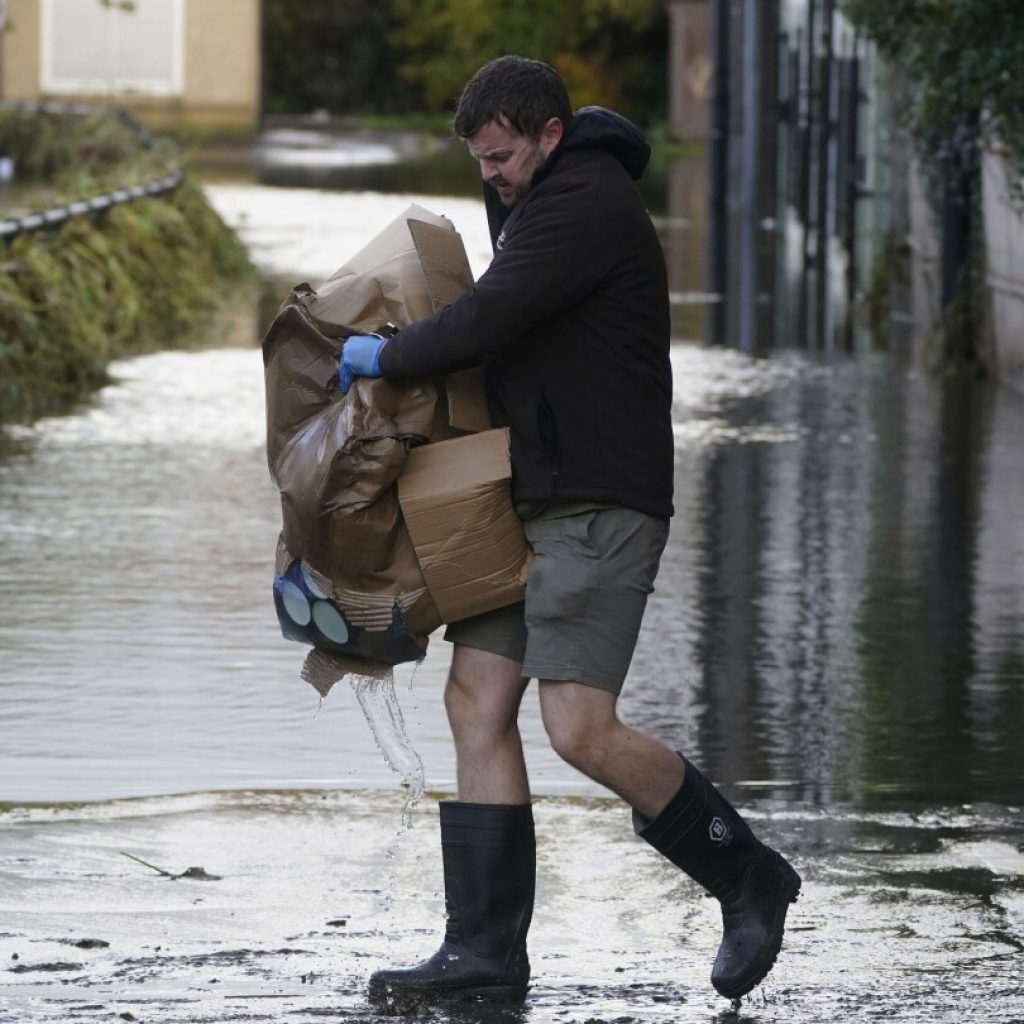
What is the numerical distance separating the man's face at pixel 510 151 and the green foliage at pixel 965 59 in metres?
8.13

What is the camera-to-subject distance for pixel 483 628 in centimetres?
482

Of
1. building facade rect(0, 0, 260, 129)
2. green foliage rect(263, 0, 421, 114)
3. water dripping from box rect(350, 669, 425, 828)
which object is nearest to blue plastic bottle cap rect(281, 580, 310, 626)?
water dripping from box rect(350, 669, 425, 828)

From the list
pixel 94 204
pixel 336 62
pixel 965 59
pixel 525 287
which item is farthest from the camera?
pixel 336 62

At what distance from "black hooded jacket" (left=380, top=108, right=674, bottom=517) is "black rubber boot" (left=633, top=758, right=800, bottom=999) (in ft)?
1.94

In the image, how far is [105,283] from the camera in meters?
16.5

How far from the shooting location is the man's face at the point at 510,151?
461cm

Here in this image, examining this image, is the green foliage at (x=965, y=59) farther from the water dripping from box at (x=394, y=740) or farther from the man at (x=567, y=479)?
the man at (x=567, y=479)

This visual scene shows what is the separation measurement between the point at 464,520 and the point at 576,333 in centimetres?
41

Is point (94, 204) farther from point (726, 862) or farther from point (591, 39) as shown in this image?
point (591, 39)

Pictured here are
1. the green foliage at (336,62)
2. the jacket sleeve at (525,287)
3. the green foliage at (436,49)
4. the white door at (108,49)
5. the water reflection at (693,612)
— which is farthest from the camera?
the green foliage at (336,62)

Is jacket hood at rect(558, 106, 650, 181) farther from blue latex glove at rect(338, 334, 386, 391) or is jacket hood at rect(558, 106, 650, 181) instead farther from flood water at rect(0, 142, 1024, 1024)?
flood water at rect(0, 142, 1024, 1024)

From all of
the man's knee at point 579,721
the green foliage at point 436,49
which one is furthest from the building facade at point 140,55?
the man's knee at point 579,721

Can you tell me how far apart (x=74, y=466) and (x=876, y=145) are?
11827 millimetres

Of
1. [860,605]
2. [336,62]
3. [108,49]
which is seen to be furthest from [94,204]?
[336,62]
